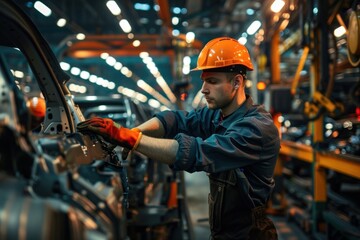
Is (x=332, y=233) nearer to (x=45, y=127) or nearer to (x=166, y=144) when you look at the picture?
(x=166, y=144)

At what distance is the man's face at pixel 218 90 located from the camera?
288 cm

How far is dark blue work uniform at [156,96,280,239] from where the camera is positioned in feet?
7.96

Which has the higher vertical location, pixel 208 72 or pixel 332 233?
pixel 208 72

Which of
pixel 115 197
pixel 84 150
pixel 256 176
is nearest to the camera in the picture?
pixel 115 197

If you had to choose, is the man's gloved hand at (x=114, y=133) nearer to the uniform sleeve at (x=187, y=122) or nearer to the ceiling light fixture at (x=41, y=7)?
the uniform sleeve at (x=187, y=122)

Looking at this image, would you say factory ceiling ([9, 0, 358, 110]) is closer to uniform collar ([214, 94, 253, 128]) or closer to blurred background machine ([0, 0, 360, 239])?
blurred background machine ([0, 0, 360, 239])

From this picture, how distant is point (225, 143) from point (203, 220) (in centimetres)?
404

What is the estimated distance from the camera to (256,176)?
2.73 meters

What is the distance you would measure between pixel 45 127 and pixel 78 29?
38.6 feet

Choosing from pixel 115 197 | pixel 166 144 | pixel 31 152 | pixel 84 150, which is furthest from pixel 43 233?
pixel 166 144

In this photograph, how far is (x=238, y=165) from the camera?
249 centimetres

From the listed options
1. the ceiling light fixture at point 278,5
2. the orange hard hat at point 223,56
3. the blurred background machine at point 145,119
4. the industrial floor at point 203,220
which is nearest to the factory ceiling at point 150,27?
the blurred background machine at point 145,119

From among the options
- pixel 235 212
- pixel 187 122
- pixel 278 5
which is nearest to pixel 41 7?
pixel 278 5

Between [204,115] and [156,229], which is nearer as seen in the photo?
[204,115]
